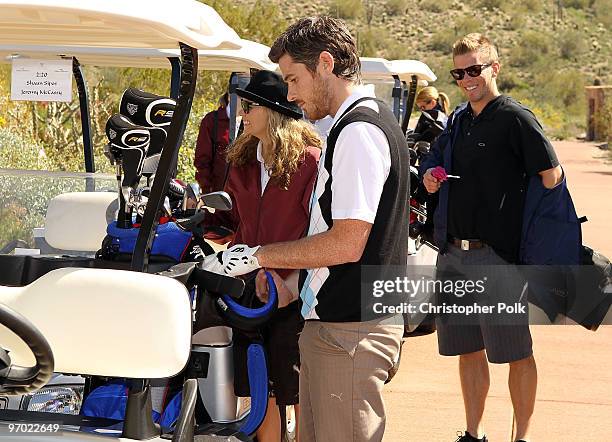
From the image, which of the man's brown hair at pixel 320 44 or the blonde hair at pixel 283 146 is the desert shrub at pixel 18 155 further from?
the man's brown hair at pixel 320 44

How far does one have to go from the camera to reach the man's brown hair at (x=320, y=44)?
9.66 feet

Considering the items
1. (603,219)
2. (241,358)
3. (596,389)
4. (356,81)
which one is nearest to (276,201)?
(241,358)

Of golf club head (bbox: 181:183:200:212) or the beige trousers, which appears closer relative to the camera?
the beige trousers

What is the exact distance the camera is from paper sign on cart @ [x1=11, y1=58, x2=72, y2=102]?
3.86 meters

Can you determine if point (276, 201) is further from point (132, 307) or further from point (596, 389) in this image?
point (596, 389)

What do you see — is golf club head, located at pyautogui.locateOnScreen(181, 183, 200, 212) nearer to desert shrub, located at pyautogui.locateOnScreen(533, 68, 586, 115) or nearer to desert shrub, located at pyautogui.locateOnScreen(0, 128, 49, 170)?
desert shrub, located at pyautogui.locateOnScreen(0, 128, 49, 170)

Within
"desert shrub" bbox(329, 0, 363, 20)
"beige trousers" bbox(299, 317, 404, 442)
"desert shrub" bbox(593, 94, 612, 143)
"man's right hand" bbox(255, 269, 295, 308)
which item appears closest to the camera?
"beige trousers" bbox(299, 317, 404, 442)

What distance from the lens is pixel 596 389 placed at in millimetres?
6121

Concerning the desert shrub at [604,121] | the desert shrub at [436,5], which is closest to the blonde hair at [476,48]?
the desert shrub at [604,121]

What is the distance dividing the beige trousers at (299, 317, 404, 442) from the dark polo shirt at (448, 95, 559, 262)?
1551mm

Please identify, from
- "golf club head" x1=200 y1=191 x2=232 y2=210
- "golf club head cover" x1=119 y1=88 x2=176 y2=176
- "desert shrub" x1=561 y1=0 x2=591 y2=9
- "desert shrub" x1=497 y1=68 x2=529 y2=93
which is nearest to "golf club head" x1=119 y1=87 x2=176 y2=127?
"golf club head cover" x1=119 y1=88 x2=176 y2=176

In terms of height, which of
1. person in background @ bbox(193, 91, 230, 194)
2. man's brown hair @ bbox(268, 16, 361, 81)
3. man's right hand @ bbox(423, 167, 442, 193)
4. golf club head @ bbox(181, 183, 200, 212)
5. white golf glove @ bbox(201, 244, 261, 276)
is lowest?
person in background @ bbox(193, 91, 230, 194)

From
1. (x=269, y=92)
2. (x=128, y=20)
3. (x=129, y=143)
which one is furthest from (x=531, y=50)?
(x=128, y=20)

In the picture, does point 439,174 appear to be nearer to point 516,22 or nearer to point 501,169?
point 501,169
